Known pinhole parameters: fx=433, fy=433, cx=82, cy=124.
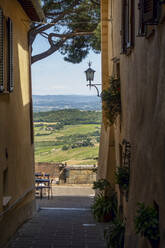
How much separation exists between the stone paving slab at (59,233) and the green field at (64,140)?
36143 mm

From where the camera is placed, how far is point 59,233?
431 inches

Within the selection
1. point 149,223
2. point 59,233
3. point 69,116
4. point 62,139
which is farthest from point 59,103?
point 149,223

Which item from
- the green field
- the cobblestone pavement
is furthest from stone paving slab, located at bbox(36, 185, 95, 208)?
the green field

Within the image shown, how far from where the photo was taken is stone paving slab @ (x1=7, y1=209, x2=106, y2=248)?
9591mm

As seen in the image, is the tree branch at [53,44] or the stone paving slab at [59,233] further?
the tree branch at [53,44]

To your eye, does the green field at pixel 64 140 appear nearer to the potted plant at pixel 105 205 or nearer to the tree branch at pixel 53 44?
the tree branch at pixel 53 44

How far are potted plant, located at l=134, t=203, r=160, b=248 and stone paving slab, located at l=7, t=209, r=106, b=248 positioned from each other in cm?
413

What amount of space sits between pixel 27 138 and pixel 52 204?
664 centimetres

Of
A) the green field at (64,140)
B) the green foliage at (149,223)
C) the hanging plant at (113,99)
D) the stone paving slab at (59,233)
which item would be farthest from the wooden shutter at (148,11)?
the green field at (64,140)

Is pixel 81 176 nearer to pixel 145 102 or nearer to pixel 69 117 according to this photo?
pixel 145 102

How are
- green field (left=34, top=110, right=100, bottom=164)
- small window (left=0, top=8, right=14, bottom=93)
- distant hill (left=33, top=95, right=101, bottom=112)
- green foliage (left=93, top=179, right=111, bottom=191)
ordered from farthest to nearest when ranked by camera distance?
distant hill (left=33, top=95, right=101, bottom=112) < green field (left=34, top=110, right=100, bottom=164) < green foliage (left=93, top=179, right=111, bottom=191) < small window (left=0, top=8, right=14, bottom=93)

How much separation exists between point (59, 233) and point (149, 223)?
5.88 metres

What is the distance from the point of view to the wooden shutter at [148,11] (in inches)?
218

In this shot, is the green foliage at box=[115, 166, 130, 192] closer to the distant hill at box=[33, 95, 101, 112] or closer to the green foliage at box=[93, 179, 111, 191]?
the green foliage at box=[93, 179, 111, 191]
